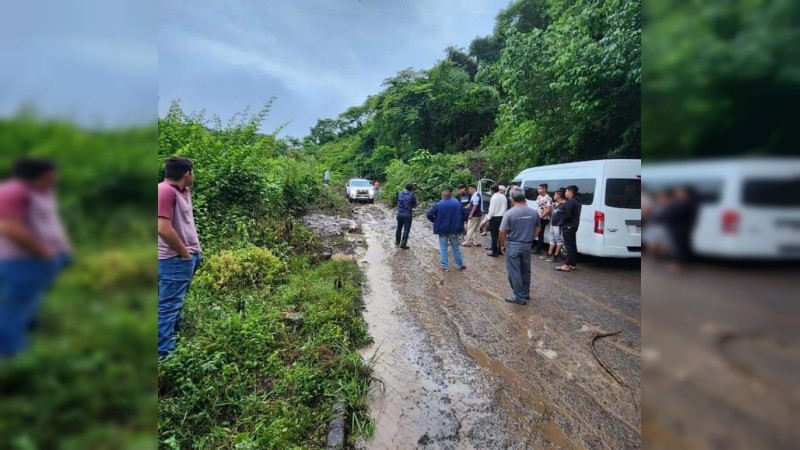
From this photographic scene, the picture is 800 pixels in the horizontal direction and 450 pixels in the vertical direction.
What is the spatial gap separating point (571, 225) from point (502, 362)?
3824mm

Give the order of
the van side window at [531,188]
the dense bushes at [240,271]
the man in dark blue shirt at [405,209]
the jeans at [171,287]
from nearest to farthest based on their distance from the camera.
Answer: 1. the jeans at [171,287]
2. the dense bushes at [240,271]
3. the man in dark blue shirt at [405,209]
4. the van side window at [531,188]

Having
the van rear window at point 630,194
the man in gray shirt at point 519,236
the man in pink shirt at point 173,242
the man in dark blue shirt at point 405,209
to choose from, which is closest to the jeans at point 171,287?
the man in pink shirt at point 173,242

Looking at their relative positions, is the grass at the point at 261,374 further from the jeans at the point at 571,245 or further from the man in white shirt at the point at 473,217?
the man in white shirt at the point at 473,217

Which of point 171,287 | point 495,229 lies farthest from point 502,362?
point 495,229

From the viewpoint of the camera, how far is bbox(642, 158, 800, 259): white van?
1.06ft

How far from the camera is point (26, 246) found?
40 cm

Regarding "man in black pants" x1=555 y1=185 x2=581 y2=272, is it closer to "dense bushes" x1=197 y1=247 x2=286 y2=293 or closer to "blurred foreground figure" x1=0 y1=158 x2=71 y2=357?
"dense bushes" x1=197 y1=247 x2=286 y2=293

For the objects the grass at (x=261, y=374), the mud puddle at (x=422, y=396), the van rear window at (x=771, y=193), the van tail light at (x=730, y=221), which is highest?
the van rear window at (x=771, y=193)

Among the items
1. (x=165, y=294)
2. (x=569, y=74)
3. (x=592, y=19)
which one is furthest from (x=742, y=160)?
(x=592, y=19)

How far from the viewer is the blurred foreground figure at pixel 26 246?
1.27ft

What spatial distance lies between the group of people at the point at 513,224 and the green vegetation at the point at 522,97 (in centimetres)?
66

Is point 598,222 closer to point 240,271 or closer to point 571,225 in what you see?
point 571,225

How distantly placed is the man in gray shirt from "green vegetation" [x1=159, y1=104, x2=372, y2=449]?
2.17m

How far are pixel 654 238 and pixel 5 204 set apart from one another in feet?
2.27
